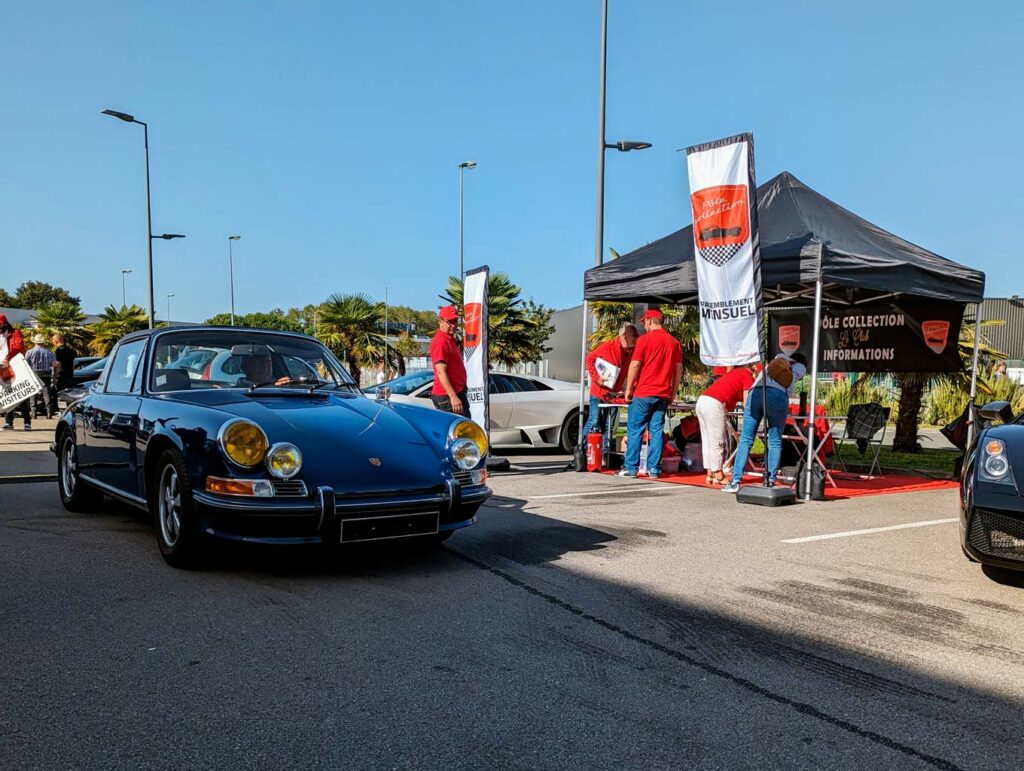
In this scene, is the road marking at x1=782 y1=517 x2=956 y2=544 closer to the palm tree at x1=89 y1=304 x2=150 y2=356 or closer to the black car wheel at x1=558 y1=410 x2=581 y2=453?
the black car wheel at x1=558 y1=410 x2=581 y2=453

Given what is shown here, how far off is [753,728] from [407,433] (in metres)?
2.78

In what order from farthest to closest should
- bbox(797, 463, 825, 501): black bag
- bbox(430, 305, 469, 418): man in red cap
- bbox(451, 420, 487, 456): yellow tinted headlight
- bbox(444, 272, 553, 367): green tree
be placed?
bbox(444, 272, 553, 367): green tree < bbox(430, 305, 469, 418): man in red cap < bbox(797, 463, 825, 501): black bag < bbox(451, 420, 487, 456): yellow tinted headlight

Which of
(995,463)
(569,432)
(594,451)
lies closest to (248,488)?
(995,463)

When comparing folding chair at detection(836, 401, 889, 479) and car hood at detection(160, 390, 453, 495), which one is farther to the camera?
folding chair at detection(836, 401, 889, 479)

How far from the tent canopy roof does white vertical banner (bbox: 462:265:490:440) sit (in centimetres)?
130

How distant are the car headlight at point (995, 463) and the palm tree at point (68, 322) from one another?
39739mm

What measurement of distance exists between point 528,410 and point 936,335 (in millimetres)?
5473

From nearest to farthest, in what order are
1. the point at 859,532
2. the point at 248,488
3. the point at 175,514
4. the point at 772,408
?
the point at 248,488, the point at 175,514, the point at 859,532, the point at 772,408

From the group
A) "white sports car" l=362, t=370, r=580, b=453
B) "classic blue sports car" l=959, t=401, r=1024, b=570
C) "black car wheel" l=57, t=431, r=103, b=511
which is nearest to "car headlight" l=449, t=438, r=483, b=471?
"classic blue sports car" l=959, t=401, r=1024, b=570

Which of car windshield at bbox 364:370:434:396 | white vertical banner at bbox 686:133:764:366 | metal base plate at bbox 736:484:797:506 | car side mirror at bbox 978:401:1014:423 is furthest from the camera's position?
car windshield at bbox 364:370:434:396

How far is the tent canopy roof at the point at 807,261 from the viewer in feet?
26.0

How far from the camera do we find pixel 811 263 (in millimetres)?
7863

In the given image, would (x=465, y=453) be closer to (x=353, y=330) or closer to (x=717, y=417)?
(x=717, y=417)

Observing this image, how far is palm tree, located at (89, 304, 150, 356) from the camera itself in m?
38.2
